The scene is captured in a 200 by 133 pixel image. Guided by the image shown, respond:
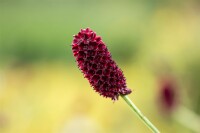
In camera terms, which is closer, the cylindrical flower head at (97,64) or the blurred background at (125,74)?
the cylindrical flower head at (97,64)

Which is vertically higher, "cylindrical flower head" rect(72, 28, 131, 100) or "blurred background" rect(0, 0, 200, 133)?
"blurred background" rect(0, 0, 200, 133)

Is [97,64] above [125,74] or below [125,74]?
below

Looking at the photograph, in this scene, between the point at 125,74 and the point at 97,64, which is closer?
the point at 97,64

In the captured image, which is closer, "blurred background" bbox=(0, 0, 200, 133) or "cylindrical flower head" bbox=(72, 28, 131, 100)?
"cylindrical flower head" bbox=(72, 28, 131, 100)

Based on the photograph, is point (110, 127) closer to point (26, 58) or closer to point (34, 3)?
point (26, 58)
